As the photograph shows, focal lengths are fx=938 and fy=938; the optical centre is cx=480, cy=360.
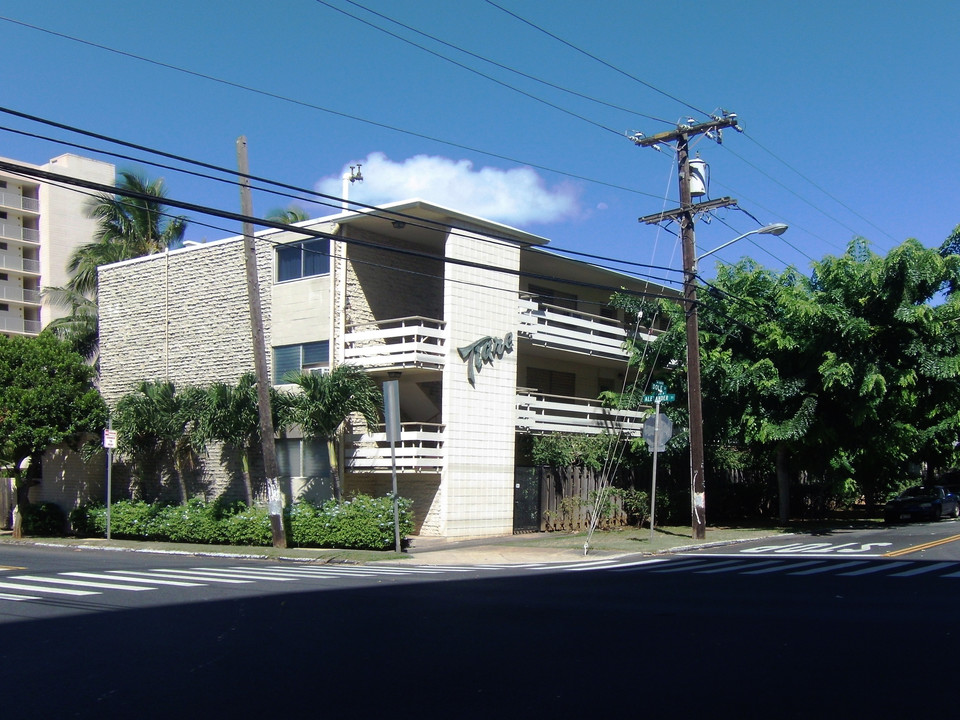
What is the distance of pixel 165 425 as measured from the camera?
25.5 m

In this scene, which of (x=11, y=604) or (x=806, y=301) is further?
(x=806, y=301)

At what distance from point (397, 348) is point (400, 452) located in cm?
260

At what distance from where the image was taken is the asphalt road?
22.3 ft

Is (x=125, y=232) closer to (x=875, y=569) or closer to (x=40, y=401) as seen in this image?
(x=40, y=401)

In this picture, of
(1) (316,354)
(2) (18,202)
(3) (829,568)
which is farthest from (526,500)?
(2) (18,202)

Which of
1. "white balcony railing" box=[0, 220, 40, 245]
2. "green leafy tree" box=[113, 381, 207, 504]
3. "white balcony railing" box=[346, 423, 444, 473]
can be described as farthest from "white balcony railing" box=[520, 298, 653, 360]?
"white balcony railing" box=[0, 220, 40, 245]

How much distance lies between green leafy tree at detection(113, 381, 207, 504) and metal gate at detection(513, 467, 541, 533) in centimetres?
851

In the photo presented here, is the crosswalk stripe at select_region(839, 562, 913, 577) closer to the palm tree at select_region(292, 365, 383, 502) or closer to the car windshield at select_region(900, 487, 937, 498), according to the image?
the palm tree at select_region(292, 365, 383, 502)

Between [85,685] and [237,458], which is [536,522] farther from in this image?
[85,685]

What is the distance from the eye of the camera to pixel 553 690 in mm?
7090

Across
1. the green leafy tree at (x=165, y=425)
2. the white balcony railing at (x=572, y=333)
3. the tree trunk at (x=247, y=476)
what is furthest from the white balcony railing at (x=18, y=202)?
the white balcony railing at (x=572, y=333)

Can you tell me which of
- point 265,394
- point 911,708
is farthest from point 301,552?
point 911,708

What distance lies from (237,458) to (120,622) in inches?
661

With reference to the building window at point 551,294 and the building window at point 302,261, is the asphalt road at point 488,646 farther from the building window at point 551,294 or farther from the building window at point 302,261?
the building window at point 551,294
